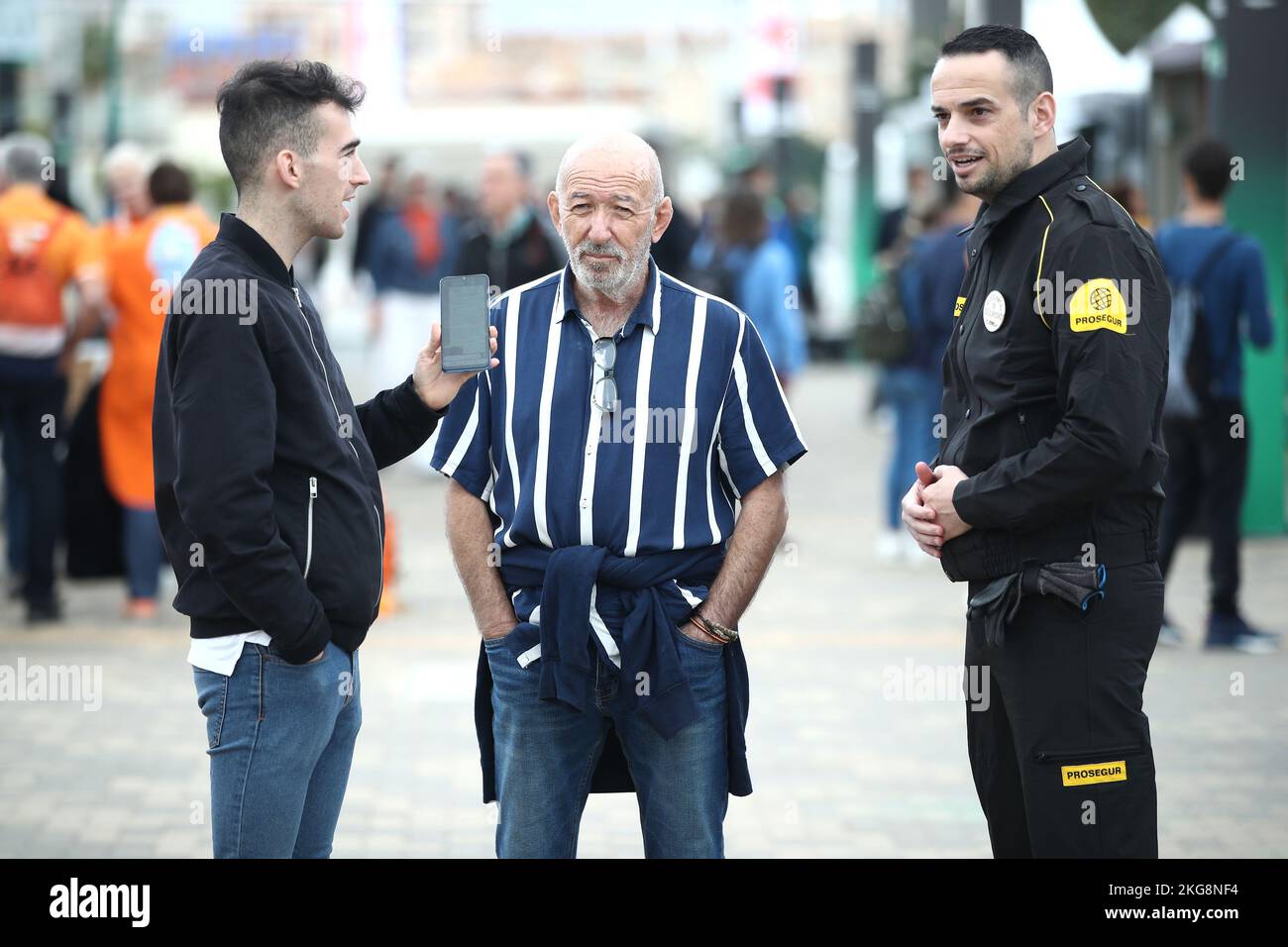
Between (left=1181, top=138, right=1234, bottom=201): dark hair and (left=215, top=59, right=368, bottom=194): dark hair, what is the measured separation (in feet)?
19.7

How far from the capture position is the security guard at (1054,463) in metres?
3.37

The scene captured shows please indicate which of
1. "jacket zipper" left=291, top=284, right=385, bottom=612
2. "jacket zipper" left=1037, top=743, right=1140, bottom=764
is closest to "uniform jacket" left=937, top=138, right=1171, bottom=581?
"jacket zipper" left=1037, top=743, right=1140, bottom=764

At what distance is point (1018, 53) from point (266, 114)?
1.53 m

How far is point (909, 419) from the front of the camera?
10.5 m

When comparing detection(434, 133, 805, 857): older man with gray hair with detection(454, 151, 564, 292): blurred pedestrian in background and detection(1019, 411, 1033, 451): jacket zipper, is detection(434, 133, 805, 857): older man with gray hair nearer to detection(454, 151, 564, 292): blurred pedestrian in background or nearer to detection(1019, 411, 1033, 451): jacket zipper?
detection(1019, 411, 1033, 451): jacket zipper

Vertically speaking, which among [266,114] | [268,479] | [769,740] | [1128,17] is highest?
[1128,17]

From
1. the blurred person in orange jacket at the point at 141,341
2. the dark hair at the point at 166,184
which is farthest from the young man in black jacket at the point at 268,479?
the dark hair at the point at 166,184

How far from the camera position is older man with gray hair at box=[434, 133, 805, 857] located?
11.8 ft

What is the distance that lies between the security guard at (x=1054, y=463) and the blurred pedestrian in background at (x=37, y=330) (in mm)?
6354

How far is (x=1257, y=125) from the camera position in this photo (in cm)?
1123

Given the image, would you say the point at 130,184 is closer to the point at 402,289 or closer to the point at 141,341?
the point at 141,341

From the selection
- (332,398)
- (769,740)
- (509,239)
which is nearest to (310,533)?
(332,398)

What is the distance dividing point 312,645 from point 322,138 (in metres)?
1.01
